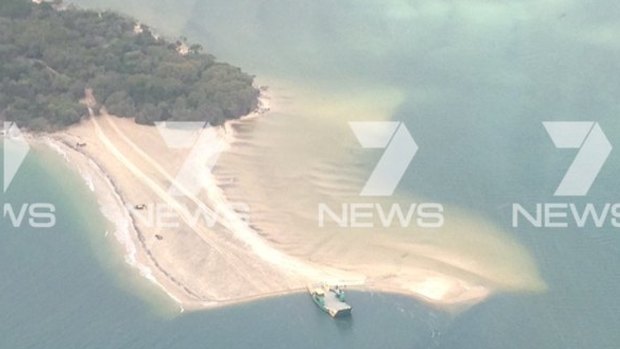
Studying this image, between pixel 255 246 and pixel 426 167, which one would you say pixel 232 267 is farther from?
pixel 426 167

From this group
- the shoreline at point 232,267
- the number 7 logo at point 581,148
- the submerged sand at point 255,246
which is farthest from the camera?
the number 7 logo at point 581,148

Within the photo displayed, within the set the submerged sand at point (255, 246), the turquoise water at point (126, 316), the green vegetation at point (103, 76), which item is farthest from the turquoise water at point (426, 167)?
the green vegetation at point (103, 76)

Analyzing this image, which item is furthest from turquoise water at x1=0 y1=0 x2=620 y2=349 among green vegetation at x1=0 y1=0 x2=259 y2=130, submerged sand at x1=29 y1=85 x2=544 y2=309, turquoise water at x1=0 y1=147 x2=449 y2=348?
green vegetation at x1=0 y1=0 x2=259 y2=130

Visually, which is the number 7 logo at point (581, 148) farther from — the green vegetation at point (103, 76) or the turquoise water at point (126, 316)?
the green vegetation at point (103, 76)

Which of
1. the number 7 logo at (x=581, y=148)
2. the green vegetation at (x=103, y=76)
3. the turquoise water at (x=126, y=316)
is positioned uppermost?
the number 7 logo at (x=581, y=148)

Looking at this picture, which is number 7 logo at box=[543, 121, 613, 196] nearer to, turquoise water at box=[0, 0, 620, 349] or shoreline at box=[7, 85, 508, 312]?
turquoise water at box=[0, 0, 620, 349]
